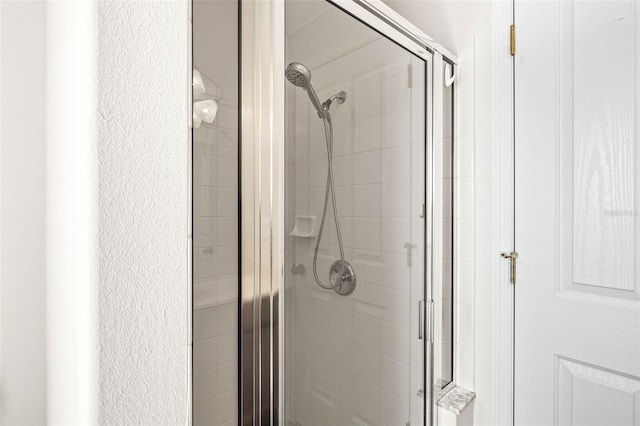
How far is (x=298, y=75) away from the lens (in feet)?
2.78

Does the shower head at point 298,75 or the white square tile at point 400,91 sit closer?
the shower head at point 298,75

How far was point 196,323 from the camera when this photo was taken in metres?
0.72

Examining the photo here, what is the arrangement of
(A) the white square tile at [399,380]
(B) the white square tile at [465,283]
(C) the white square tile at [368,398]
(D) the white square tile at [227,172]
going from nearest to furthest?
(D) the white square tile at [227,172] → (C) the white square tile at [368,398] → (A) the white square tile at [399,380] → (B) the white square tile at [465,283]

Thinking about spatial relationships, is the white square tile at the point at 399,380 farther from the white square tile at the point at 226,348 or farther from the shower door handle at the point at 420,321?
the white square tile at the point at 226,348

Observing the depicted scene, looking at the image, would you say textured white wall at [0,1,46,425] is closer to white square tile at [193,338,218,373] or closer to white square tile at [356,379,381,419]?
white square tile at [193,338,218,373]

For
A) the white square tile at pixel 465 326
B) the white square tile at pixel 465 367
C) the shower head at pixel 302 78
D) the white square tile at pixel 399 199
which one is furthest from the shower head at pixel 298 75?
the white square tile at pixel 465 367

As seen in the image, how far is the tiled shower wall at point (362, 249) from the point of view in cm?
88

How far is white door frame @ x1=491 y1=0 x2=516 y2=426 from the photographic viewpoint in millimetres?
1286

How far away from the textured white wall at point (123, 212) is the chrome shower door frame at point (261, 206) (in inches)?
10.2

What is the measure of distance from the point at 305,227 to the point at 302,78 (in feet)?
1.13

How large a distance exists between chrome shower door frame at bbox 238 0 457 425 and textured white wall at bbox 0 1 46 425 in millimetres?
358

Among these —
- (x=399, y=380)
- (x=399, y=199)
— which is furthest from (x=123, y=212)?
(x=399, y=380)

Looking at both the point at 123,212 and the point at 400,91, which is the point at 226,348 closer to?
the point at 123,212

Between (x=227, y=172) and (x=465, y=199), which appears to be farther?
(x=465, y=199)
